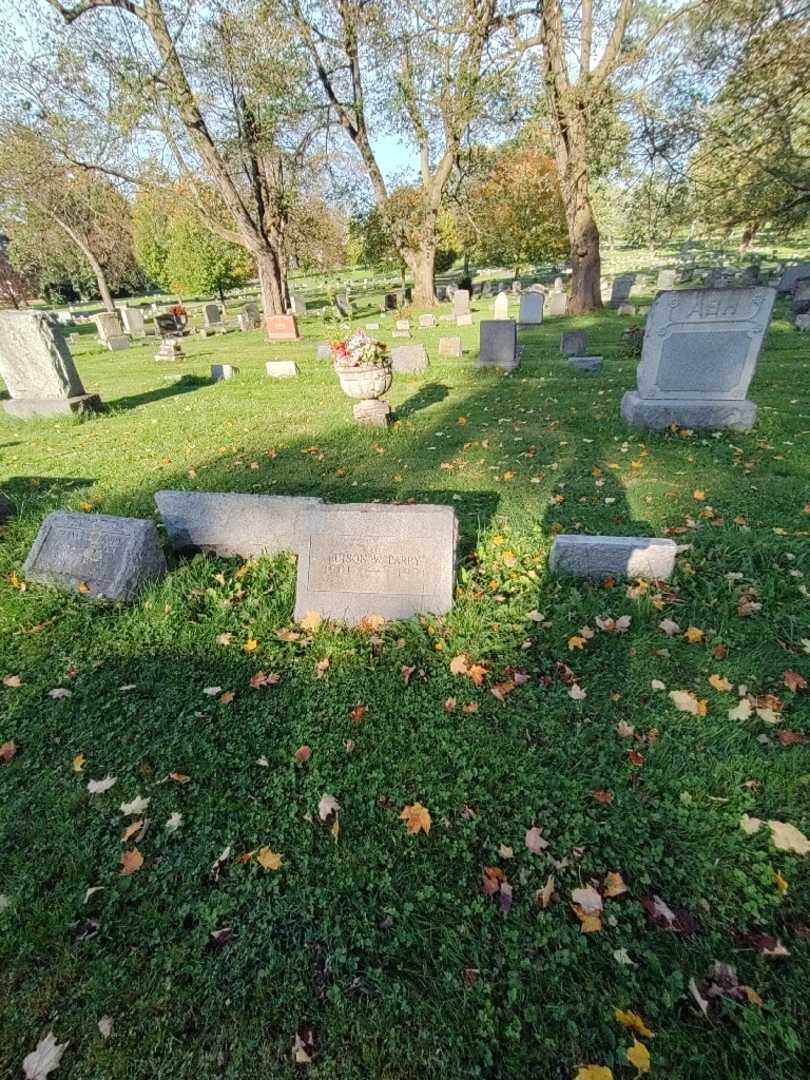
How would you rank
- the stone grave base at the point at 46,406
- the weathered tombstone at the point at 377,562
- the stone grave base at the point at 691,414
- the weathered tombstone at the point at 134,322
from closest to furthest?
the weathered tombstone at the point at 377,562 < the stone grave base at the point at 691,414 < the stone grave base at the point at 46,406 < the weathered tombstone at the point at 134,322

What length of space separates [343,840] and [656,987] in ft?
4.22

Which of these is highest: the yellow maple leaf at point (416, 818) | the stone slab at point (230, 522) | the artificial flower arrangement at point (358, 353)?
the artificial flower arrangement at point (358, 353)

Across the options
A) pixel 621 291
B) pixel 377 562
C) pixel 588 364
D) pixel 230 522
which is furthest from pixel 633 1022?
pixel 621 291

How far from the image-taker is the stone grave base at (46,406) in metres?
9.99

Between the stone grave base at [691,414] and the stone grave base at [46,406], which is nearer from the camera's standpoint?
the stone grave base at [691,414]

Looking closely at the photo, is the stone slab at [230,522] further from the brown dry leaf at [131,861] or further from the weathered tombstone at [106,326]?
the weathered tombstone at [106,326]

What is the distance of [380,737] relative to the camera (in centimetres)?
271

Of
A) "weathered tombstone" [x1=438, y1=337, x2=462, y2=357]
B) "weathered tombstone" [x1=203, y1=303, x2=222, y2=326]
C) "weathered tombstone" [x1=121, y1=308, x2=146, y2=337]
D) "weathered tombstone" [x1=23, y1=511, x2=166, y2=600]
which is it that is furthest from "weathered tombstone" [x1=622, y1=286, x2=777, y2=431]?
"weathered tombstone" [x1=121, y1=308, x2=146, y2=337]

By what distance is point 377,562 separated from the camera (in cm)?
357

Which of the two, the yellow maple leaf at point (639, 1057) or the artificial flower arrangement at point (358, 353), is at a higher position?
the artificial flower arrangement at point (358, 353)

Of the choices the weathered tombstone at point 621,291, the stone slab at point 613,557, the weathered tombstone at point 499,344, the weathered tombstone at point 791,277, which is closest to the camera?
the stone slab at point 613,557

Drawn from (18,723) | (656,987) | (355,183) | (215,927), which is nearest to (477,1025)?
(656,987)

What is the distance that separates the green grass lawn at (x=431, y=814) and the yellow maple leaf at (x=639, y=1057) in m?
0.03

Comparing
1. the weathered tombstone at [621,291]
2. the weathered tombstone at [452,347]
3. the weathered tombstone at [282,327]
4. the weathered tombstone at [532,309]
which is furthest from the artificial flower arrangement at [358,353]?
the weathered tombstone at [621,291]
